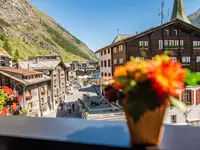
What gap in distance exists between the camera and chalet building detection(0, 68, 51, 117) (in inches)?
531

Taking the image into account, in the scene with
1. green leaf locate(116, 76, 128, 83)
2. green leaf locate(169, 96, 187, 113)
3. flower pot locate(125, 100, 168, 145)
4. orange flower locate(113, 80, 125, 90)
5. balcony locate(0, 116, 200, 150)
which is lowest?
balcony locate(0, 116, 200, 150)

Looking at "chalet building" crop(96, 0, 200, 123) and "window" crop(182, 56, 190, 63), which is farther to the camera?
"window" crop(182, 56, 190, 63)

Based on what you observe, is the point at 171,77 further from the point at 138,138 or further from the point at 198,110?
the point at 198,110

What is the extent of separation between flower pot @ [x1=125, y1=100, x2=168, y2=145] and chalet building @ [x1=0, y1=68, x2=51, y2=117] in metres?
12.0

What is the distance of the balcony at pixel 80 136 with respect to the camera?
39.5 inches

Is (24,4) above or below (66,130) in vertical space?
above

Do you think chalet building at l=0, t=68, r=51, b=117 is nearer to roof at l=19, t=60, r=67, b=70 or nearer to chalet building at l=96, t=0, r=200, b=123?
roof at l=19, t=60, r=67, b=70

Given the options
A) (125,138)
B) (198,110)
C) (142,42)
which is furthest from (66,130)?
(198,110)

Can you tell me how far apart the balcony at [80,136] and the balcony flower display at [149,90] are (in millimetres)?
97

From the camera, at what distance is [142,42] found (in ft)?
45.5

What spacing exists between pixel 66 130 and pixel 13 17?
108m

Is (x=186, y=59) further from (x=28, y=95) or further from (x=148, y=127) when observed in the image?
(x=148, y=127)

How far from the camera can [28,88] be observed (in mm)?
14289

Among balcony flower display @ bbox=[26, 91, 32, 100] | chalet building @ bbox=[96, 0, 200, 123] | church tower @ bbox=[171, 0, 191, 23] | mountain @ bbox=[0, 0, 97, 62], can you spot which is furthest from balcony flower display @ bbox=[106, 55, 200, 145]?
mountain @ bbox=[0, 0, 97, 62]
